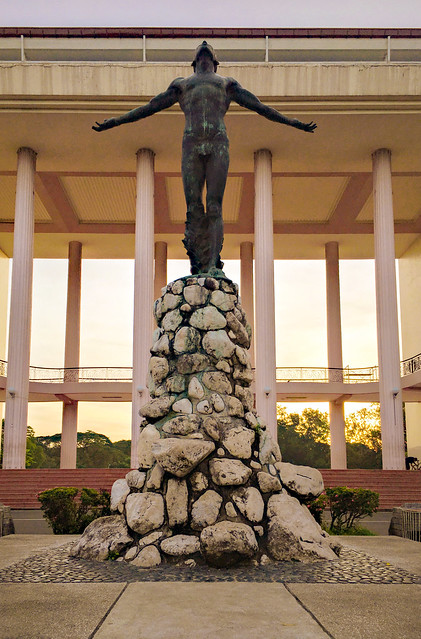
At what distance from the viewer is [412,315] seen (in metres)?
38.1

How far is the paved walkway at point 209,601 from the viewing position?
14.7 ft

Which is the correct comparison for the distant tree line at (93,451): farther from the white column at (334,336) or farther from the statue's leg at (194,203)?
the statue's leg at (194,203)

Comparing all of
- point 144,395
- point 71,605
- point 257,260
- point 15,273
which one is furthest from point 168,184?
point 71,605

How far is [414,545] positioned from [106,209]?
2636cm

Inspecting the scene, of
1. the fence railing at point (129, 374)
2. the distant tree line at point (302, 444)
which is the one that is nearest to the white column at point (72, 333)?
the fence railing at point (129, 374)

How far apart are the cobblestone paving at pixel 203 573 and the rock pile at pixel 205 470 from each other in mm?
210

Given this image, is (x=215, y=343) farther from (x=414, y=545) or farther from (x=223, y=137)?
(x=414, y=545)

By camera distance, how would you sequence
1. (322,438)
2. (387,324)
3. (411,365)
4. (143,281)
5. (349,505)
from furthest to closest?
1. (322,438)
2. (411,365)
3. (143,281)
4. (387,324)
5. (349,505)

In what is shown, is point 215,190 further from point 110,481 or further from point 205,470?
point 110,481

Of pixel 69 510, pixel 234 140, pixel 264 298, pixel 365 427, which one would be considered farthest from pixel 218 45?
pixel 365 427

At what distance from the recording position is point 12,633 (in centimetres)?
440

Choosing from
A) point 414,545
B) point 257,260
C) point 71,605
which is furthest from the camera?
point 257,260

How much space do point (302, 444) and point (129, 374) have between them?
31921mm

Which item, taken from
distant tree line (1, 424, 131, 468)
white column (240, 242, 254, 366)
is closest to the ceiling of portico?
white column (240, 242, 254, 366)
